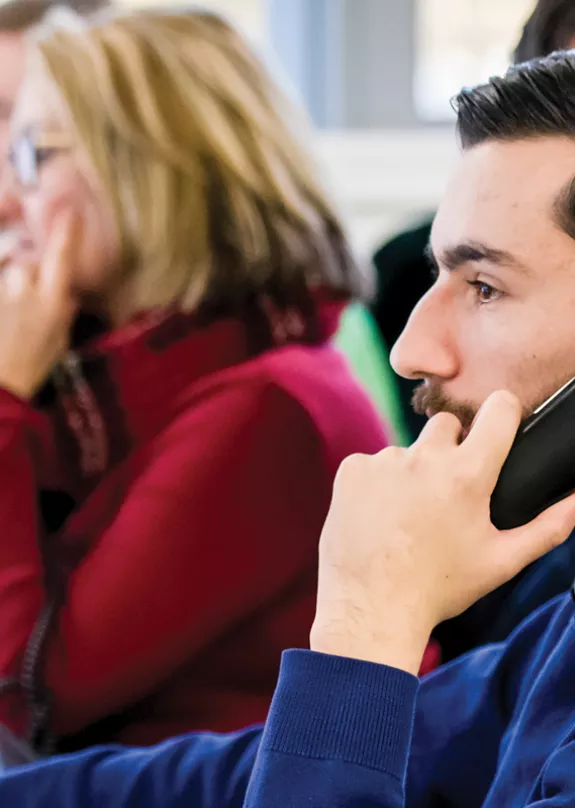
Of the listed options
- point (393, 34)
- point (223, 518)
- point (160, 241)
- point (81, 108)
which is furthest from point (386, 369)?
point (393, 34)

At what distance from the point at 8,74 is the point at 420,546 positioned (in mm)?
954

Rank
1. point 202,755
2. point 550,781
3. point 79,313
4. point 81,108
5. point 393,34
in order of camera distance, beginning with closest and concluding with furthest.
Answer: point 550,781 < point 202,755 < point 81,108 < point 79,313 < point 393,34

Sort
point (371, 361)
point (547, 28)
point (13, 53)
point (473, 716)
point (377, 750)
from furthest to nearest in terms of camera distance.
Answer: point (13, 53) → point (371, 361) → point (547, 28) → point (473, 716) → point (377, 750)

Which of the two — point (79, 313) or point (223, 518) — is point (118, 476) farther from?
point (79, 313)

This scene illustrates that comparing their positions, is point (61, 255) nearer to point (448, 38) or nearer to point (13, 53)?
point (13, 53)

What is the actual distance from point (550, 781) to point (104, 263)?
75 centimetres

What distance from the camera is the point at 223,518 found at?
0.89 meters

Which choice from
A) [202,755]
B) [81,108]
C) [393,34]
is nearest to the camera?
[202,755]

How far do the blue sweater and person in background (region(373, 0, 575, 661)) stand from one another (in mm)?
36

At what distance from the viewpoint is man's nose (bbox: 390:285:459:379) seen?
0.59 m

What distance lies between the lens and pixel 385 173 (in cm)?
175

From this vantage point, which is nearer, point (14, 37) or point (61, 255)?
point (61, 255)

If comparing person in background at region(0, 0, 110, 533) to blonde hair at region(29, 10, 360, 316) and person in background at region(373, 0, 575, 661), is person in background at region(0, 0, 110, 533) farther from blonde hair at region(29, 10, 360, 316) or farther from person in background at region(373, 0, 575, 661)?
person in background at region(373, 0, 575, 661)

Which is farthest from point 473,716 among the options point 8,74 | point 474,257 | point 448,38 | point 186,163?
point 448,38
